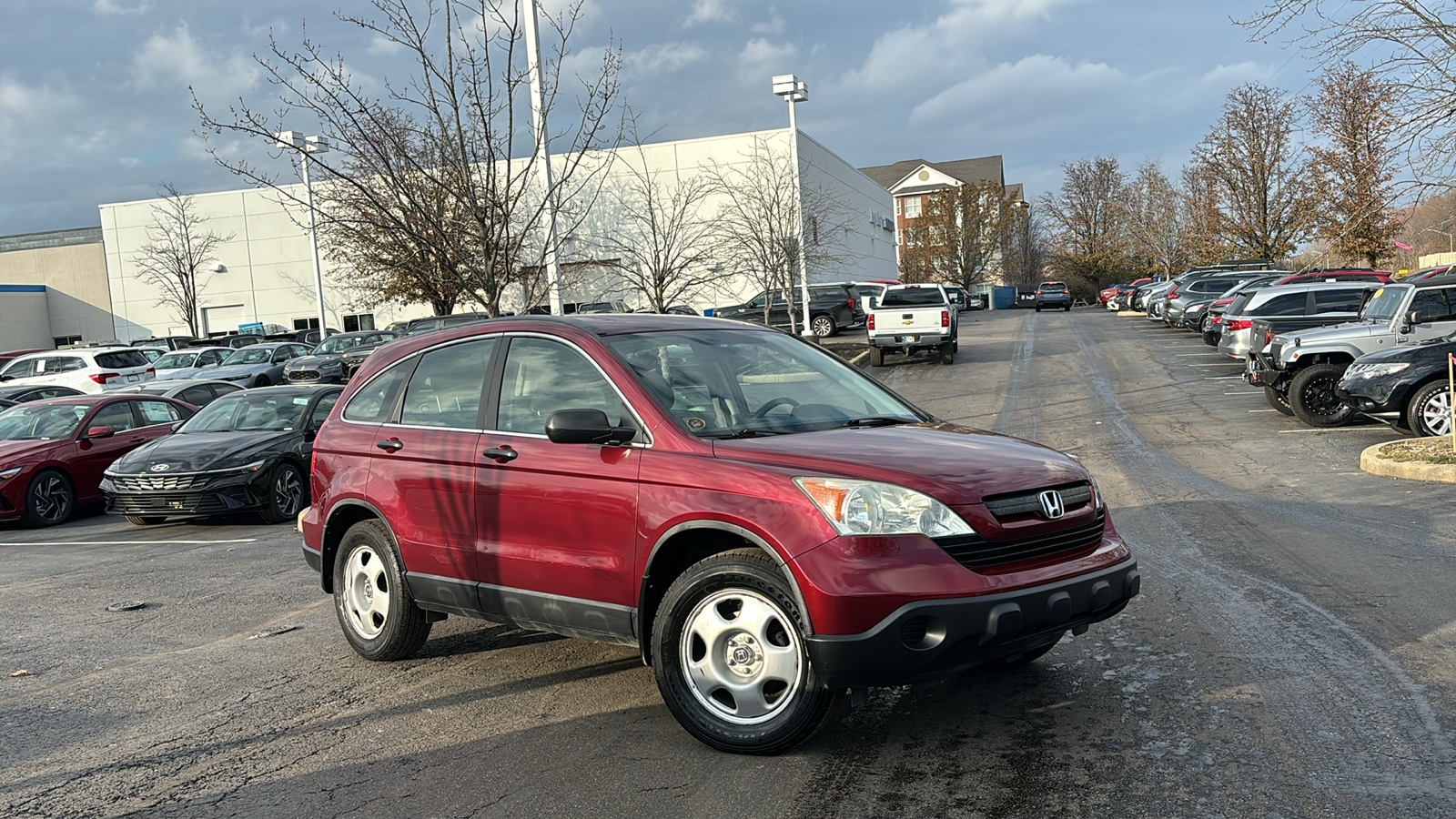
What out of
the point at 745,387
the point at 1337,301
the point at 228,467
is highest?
the point at 745,387

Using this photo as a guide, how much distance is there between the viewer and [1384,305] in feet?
54.1

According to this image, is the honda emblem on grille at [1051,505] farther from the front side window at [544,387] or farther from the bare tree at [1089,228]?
the bare tree at [1089,228]

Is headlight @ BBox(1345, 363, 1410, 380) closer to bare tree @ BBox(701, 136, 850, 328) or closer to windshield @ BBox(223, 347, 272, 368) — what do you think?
bare tree @ BBox(701, 136, 850, 328)

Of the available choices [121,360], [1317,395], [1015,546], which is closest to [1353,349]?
[1317,395]

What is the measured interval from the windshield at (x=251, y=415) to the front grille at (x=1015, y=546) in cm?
1095

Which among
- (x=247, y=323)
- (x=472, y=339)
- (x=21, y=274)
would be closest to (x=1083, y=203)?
(x=247, y=323)

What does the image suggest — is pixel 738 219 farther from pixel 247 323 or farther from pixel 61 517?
pixel 61 517

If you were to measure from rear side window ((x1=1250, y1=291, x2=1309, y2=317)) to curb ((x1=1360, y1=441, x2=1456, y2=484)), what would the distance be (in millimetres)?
11338

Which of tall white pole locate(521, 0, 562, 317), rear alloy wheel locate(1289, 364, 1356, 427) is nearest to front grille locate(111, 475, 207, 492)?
tall white pole locate(521, 0, 562, 317)

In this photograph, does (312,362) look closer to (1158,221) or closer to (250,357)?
(250,357)

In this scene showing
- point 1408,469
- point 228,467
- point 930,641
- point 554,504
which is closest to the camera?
point 930,641

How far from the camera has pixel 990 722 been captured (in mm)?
4746

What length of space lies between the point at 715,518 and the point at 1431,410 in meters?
11.9

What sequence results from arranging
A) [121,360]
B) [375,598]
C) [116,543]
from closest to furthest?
[375,598] → [116,543] → [121,360]
